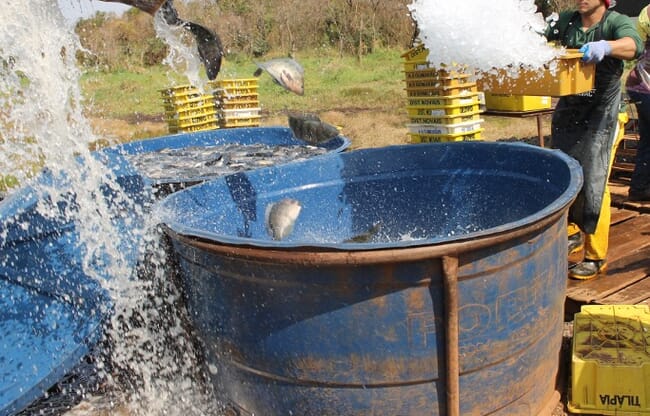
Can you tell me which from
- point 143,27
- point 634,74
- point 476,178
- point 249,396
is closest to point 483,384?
point 249,396

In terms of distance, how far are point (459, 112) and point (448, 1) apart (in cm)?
325

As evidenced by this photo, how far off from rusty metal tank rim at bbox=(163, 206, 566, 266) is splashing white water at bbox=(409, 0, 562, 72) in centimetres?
123

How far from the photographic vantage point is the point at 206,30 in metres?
3.69

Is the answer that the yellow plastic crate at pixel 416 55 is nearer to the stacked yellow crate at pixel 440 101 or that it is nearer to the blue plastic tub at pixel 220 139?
the stacked yellow crate at pixel 440 101

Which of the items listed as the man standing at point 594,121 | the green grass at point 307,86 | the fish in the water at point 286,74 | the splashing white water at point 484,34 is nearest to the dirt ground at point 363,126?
the green grass at point 307,86

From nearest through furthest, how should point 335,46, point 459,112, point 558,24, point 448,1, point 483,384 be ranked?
point 483,384, point 448,1, point 558,24, point 459,112, point 335,46

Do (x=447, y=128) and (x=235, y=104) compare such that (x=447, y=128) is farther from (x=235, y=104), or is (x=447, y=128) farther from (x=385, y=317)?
(x=385, y=317)

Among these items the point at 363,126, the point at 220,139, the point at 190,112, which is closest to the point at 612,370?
the point at 220,139

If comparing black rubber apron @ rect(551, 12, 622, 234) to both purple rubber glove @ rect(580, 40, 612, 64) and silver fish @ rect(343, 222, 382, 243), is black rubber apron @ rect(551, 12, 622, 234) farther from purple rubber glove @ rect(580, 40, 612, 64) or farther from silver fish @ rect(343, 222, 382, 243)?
silver fish @ rect(343, 222, 382, 243)

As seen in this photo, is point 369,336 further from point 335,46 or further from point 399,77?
point 335,46

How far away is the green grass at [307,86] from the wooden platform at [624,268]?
8151mm

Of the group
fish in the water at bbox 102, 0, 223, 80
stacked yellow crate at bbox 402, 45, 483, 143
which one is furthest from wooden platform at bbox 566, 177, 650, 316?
fish in the water at bbox 102, 0, 223, 80

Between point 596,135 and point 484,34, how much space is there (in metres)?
1.08

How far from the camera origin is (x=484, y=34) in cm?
322
